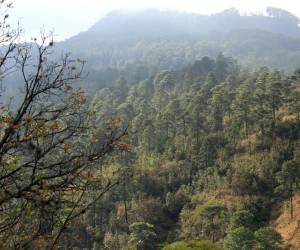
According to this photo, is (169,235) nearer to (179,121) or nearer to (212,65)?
(179,121)

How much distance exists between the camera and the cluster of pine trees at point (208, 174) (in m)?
48.9

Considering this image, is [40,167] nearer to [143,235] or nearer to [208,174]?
[143,235]

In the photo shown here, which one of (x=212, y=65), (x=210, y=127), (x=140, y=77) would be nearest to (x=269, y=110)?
(x=210, y=127)

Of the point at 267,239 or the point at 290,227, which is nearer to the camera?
the point at 267,239

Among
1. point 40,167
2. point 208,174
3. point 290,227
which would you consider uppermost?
point 40,167

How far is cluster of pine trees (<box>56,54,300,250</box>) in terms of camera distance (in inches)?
1924

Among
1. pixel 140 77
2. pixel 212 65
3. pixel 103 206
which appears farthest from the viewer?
pixel 140 77

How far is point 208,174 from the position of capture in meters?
60.1

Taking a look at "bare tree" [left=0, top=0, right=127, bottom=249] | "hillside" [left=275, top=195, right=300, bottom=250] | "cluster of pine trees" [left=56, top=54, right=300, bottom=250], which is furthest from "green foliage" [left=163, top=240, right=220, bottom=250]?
"bare tree" [left=0, top=0, right=127, bottom=249]

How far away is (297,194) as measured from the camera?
165ft

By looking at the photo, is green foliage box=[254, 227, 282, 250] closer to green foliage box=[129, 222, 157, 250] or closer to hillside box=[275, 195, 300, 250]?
hillside box=[275, 195, 300, 250]

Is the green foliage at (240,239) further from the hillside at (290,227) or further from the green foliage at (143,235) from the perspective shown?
the green foliage at (143,235)

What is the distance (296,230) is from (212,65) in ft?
252

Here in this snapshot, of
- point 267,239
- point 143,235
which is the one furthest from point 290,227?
point 143,235
